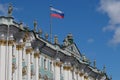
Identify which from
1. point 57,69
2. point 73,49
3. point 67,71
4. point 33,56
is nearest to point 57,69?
point 57,69

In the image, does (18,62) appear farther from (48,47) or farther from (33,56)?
(48,47)

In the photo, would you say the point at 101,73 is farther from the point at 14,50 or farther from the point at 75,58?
the point at 14,50

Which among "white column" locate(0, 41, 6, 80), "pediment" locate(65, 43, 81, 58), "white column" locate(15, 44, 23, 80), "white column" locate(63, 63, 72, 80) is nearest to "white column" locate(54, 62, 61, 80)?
"white column" locate(63, 63, 72, 80)

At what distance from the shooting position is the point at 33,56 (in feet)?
252

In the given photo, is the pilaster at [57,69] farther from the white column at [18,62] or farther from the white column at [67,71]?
the white column at [18,62]

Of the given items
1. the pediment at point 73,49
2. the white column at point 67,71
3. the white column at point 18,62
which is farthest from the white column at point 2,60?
the pediment at point 73,49

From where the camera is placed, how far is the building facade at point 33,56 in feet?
229

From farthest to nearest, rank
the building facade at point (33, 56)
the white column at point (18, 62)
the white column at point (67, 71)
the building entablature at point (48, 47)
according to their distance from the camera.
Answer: the white column at point (67, 71), the white column at point (18, 62), the building entablature at point (48, 47), the building facade at point (33, 56)

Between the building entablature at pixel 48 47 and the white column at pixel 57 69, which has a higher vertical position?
the building entablature at pixel 48 47

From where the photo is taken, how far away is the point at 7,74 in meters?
68.9

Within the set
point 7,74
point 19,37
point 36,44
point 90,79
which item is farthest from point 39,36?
point 90,79

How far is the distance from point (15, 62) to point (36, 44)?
750cm

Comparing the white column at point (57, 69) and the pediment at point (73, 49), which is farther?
the pediment at point (73, 49)

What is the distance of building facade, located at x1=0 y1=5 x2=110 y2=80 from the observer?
6988cm
